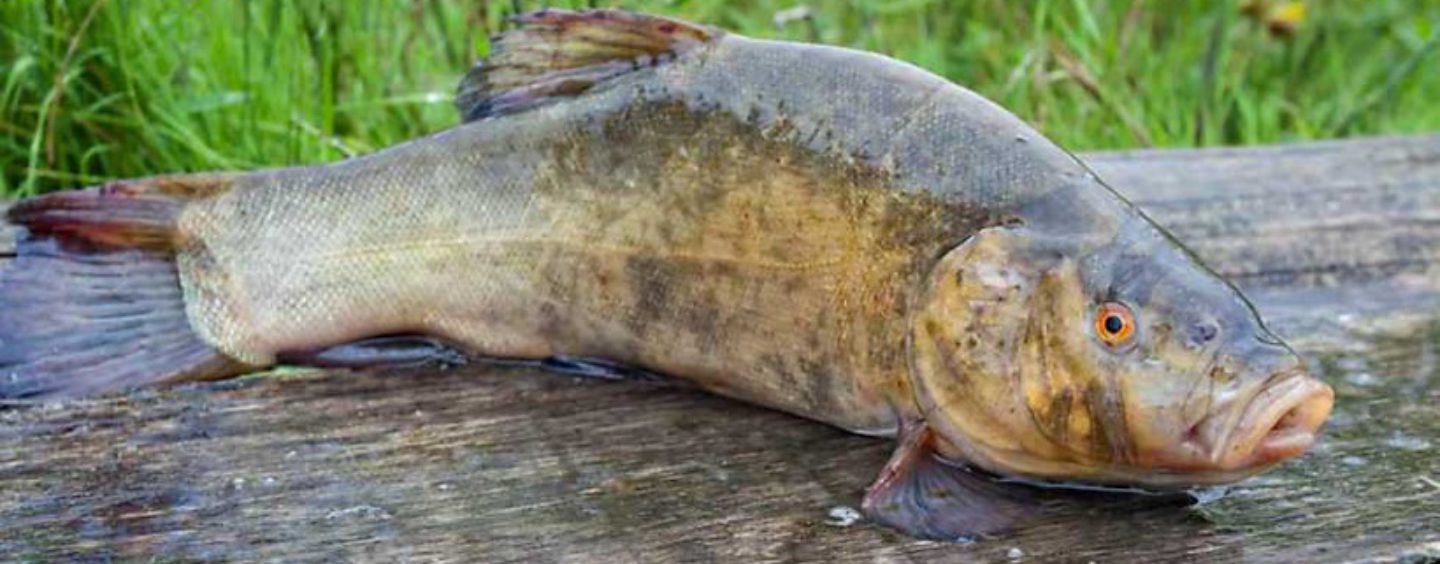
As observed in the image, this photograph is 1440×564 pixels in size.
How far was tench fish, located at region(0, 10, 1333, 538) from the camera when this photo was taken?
6.66ft

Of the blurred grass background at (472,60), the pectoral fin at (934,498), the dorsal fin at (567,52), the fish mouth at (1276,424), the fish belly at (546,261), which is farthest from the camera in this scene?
the blurred grass background at (472,60)

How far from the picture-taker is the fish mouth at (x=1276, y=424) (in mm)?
1934

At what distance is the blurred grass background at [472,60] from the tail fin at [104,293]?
746 millimetres

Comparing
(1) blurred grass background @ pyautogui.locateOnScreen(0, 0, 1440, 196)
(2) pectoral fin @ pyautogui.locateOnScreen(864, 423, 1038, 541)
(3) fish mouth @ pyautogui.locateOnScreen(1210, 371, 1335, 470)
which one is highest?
(1) blurred grass background @ pyautogui.locateOnScreen(0, 0, 1440, 196)

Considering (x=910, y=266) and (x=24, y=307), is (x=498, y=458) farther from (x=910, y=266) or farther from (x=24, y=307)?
(x=24, y=307)

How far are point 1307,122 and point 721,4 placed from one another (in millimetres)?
1683

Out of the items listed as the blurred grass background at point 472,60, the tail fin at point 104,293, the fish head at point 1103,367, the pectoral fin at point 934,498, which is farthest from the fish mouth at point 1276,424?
the blurred grass background at point 472,60

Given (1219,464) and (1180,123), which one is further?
(1180,123)

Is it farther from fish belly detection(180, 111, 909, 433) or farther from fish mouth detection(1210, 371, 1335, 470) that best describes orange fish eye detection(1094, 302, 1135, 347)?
fish belly detection(180, 111, 909, 433)

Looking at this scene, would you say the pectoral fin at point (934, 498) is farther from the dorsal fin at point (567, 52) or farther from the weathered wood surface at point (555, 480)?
the dorsal fin at point (567, 52)

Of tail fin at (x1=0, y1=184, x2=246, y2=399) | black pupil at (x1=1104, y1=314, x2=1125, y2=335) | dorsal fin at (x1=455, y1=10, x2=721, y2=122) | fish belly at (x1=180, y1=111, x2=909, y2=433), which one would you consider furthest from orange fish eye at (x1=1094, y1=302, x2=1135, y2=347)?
tail fin at (x1=0, y1=184, x2=246, y2=399)

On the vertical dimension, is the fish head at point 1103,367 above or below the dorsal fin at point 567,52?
below

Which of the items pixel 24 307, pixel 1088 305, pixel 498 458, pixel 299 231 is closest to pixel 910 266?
pixel 1088 305

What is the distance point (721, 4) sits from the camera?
489 centimetres
